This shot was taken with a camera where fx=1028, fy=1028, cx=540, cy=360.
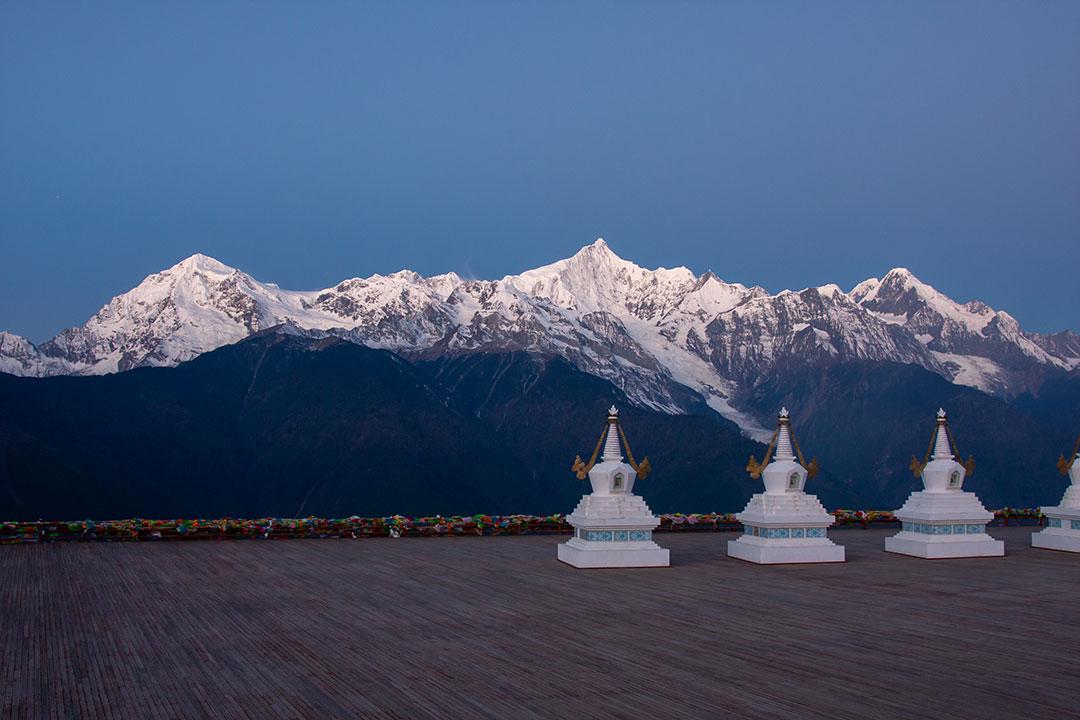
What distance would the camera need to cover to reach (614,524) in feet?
76.5

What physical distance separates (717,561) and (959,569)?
217 inches

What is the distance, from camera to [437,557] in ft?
83.1

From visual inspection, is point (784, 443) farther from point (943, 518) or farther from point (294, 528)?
point (294, 528)

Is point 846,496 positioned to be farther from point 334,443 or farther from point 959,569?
point 959,569

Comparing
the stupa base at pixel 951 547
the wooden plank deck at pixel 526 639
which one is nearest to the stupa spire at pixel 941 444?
the stupa base at pixel 951 547

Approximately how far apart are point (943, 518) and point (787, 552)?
475cm

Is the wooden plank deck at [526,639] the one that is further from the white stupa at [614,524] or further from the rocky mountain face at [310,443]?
the rocky mountain face at [310,443]

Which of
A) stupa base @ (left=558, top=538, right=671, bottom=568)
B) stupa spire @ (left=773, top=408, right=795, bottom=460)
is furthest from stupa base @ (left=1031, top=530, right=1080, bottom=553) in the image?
stupa base @ (left=558, top=538, right=671, bottom=568)

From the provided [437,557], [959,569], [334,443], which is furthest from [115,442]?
[959,569]

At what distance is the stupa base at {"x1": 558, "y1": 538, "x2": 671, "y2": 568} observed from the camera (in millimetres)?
23219

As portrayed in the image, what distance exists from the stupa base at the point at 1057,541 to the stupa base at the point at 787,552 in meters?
7.03

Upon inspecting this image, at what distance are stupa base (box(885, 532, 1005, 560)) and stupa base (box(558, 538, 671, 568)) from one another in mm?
7099

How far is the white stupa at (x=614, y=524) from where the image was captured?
2333 cm

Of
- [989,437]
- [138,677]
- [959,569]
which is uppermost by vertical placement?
[989,437]
